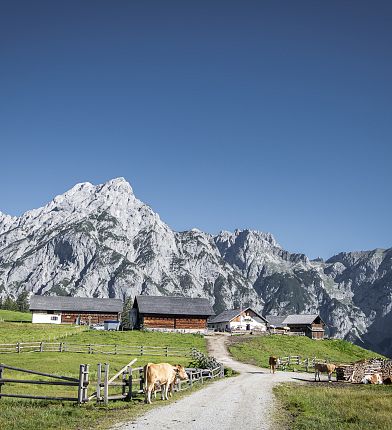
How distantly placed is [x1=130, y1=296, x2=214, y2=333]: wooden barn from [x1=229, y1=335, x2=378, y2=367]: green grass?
18.6 m

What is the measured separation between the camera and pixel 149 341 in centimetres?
6762

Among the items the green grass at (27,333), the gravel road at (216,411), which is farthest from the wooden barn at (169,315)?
the gravel road at (216,411)

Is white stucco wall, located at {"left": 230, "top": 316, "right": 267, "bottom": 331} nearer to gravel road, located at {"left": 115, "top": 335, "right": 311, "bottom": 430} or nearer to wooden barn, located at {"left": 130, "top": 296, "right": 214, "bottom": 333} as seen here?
wooden barn, located at {"left": 130, "top": 296, "right": 214, "bottom": 333}

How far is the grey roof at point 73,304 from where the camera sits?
104 metres

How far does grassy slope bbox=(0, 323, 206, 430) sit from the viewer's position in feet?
51.9

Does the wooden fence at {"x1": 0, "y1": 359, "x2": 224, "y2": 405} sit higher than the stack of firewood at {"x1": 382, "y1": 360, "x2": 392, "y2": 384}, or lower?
higher

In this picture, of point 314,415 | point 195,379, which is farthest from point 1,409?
point 195,379

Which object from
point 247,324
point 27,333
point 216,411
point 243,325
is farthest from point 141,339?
point 216,411

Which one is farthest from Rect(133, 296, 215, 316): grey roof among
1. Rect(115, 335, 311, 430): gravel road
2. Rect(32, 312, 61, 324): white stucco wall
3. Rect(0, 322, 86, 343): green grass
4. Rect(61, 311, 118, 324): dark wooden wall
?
Rect(115, 335, 311, 430): gravel road

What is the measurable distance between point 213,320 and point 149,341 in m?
51.0

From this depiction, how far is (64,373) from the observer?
111 ft

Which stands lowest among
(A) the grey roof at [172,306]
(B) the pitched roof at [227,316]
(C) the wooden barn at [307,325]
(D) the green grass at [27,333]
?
(C) the wooden barn at [307,325]

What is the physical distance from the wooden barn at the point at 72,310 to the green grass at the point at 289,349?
139ft

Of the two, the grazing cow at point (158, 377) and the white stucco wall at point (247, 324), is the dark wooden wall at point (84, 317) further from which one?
the grazing cow at point (158, 377)
